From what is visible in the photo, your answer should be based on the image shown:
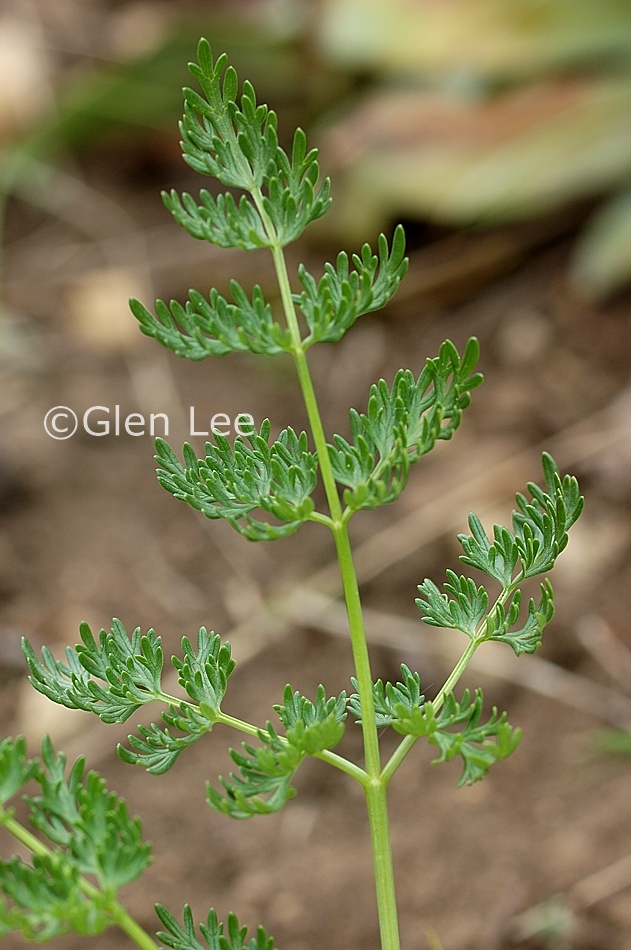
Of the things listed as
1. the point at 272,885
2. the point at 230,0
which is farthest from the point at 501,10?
the point at 272,885

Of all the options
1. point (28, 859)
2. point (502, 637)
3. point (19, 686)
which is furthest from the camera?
point (19, 686)

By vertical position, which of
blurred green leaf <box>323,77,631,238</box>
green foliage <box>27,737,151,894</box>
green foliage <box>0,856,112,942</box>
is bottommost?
green foliage <box>0,856,112,942</box>

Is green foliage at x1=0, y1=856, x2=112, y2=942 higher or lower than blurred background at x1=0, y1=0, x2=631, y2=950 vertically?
lower

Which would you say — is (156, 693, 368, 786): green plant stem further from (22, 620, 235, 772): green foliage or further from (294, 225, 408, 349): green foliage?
(294, 225, 408, 349): green foliage

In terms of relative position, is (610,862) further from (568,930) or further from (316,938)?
(316,938)
